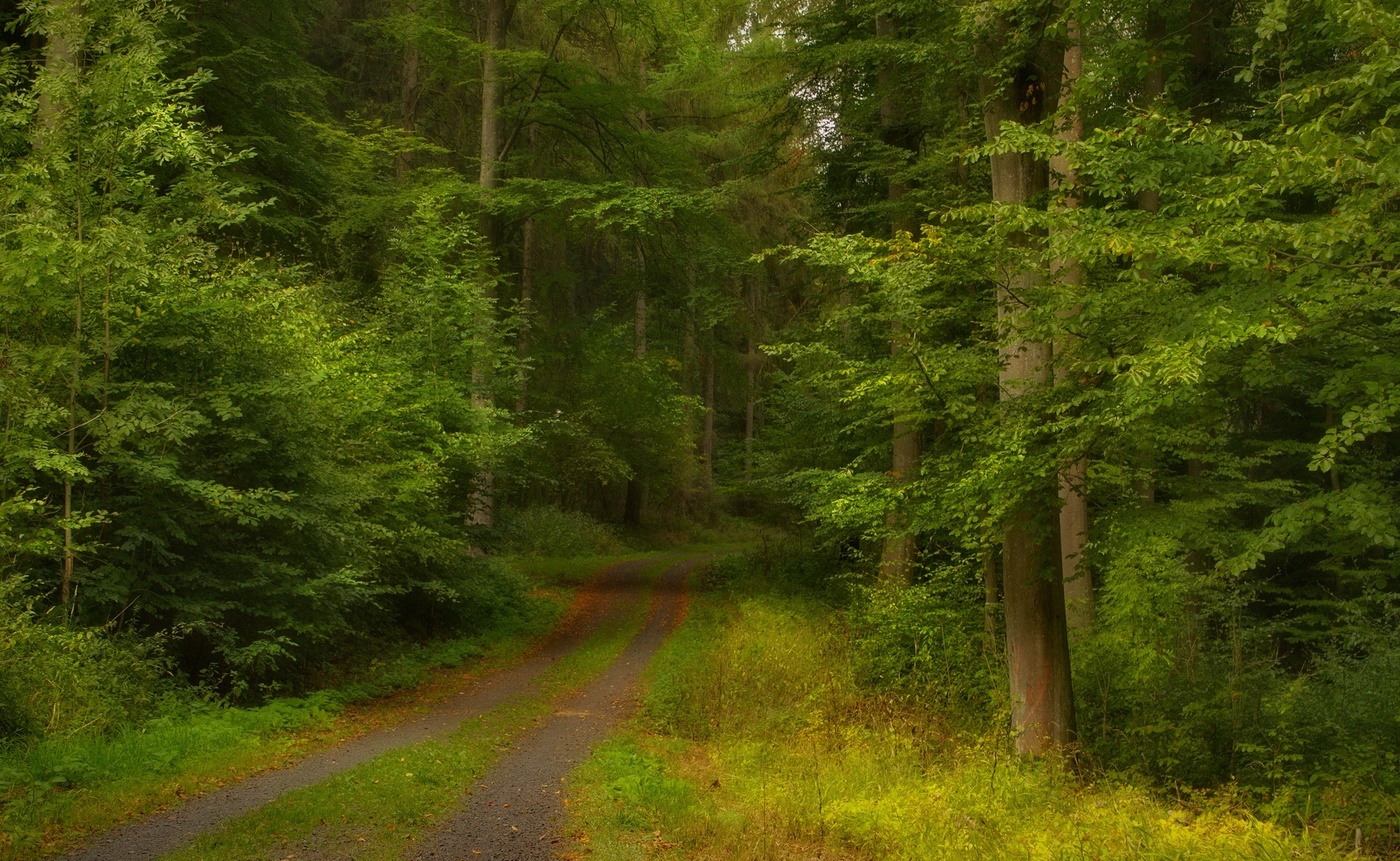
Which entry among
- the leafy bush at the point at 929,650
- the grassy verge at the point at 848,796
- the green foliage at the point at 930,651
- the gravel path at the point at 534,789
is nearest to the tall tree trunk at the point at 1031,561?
the grassy verge at the point at 848,796

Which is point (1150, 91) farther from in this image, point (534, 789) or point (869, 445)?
point (534, 789)

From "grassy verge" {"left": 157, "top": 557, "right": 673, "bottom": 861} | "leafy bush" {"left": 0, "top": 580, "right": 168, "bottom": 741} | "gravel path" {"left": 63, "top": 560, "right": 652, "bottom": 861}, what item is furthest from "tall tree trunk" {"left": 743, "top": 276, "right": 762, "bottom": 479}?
"leafy bush" {"left": 0, "top": 580, "right": 168, "bottom": 741}

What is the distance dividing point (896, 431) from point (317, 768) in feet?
32.9

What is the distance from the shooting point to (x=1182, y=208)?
6996 millimetres

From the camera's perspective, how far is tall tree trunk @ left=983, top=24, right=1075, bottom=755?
27.1 feet

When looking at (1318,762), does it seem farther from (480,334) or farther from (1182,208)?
(480,334)

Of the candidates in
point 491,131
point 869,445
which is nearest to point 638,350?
point 491,131

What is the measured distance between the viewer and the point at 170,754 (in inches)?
311

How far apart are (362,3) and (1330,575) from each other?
29139mm

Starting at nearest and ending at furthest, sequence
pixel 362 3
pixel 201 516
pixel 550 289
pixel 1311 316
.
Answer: pixel 1311 316 < pixel 201 516 < pixel 362 3 < pixel 550 289

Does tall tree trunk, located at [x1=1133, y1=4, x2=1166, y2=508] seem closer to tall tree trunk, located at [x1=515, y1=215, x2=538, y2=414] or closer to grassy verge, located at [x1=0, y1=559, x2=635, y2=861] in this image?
grassy verge, located at [x1=0, y1=559, x2=635, y2=861]

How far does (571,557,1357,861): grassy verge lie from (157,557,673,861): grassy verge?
3.85 feet

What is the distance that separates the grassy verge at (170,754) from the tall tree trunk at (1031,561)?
22.7ft

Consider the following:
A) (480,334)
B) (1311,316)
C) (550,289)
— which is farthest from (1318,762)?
(550,289)
